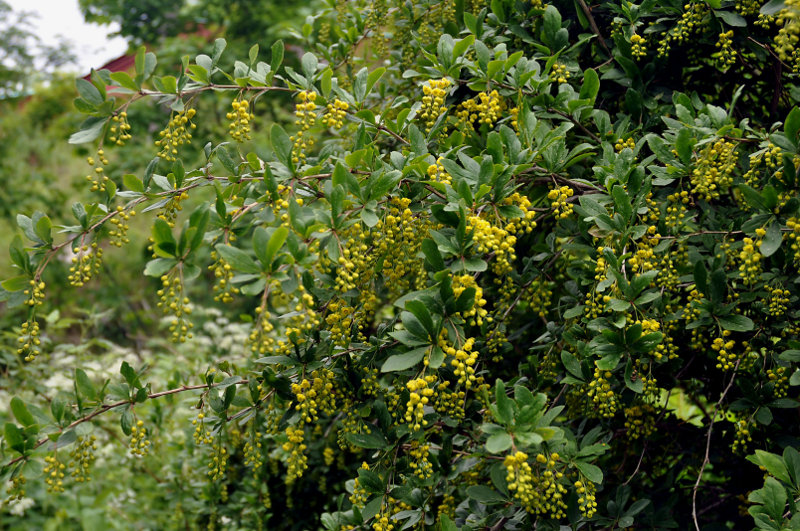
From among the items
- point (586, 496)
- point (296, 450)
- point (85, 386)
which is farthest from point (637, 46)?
point (85, 386)

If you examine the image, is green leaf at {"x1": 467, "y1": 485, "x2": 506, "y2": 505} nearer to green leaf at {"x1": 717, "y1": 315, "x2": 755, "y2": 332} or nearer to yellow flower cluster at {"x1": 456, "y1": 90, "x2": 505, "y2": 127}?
green leaf at {"x1": 717, "y1": 315, "x2": 755, "y2": 332}

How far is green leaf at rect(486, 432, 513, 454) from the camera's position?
1.27 meters

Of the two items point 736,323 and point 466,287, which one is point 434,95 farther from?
point 736,323

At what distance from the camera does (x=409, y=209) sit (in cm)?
163

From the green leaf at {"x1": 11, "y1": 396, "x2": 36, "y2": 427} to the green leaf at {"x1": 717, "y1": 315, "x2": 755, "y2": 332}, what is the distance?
73.4 inches

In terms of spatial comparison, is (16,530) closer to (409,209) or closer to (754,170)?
(409,209)

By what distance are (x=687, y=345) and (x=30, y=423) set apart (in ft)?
6.72

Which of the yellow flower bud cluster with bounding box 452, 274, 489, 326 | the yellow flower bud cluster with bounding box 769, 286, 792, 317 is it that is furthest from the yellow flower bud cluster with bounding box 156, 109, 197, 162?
the yellow flower bud cluster with bounding box 769, 286, 792, 317

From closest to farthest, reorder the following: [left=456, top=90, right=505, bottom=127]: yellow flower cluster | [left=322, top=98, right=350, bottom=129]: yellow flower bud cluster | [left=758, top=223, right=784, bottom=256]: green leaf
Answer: [left=758, top=223, right=784, bottom=256]: green leaf → [left=322, top=98, right=350, bottom=129]: yellow flower bud cluster → [left=456, top=90, right=505, bottom=127]: yellow flower cluster

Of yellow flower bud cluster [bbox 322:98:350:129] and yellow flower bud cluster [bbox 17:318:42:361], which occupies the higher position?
yellow flower bud cluster [bbox 322:98:350:129]

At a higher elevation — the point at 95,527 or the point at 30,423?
the point at 30,423

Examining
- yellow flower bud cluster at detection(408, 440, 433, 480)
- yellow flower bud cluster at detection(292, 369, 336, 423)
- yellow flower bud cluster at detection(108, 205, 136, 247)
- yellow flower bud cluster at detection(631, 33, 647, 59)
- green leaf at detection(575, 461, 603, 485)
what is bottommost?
green leaf at detection(575, 461, 603, 485)

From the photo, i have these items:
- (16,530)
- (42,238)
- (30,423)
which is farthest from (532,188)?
(16,530)

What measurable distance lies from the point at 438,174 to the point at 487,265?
0.96ft
